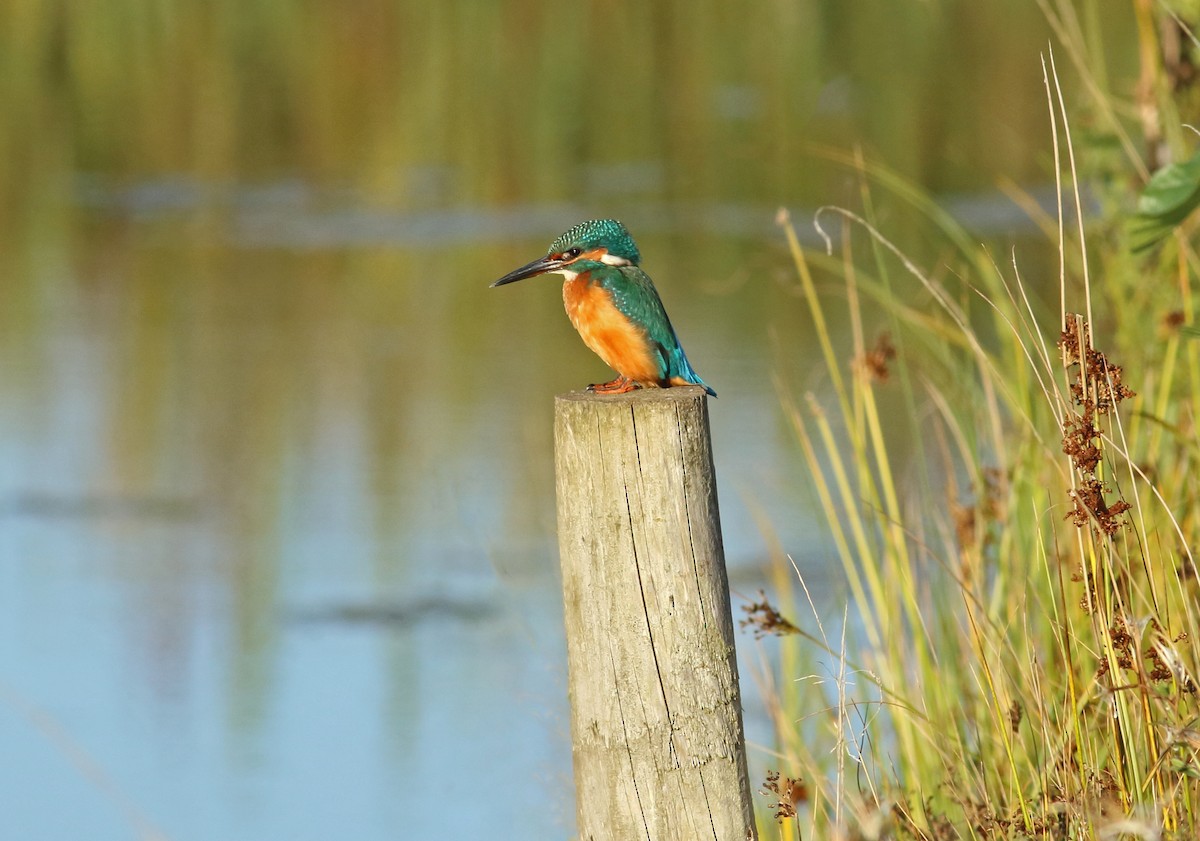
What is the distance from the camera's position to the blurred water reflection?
595 cm

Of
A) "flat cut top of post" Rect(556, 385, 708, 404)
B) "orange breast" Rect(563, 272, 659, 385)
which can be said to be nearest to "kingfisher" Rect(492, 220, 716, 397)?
"orange breast" Rect(563, 272, 659, 385)

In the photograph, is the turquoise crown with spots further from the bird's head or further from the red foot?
the red foot

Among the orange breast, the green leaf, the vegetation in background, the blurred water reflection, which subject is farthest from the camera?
the blurred water reflection

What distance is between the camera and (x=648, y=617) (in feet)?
8.35

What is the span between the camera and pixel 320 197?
1408 cm

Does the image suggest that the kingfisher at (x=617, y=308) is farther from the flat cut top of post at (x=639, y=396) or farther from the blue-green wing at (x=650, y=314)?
the flat cut top of post at (x=639, y=396)

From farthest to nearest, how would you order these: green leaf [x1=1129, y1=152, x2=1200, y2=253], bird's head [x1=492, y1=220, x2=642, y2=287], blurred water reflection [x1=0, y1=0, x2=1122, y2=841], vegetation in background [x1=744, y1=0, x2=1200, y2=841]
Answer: blurred water reflection [x1=0, y1=0, x2=1122, y2=841] < bird's head [x1=492, y1=220, x2=642, y2=287] < green leaf [x1=1129, y1=152, x2=1200, y2=253] < vegetation in background [x1=744, y1=0, x2=1200, y2=841]

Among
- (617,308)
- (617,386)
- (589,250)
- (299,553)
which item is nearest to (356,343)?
(299,553)

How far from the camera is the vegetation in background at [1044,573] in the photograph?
8.25 ft

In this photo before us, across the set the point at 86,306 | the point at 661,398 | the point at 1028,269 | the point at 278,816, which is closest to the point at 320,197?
the point at 86,306

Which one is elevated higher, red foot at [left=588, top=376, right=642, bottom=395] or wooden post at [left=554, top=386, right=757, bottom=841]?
red foot at [left=588, top=376, right=642, bottom=395]

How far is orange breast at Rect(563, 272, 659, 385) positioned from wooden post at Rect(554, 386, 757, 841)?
363 millimetres

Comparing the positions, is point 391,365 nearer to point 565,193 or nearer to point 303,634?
point 303,634

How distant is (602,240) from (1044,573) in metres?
1.28
